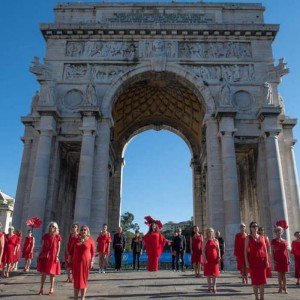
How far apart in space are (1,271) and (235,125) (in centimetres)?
1520

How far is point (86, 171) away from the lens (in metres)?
21.0

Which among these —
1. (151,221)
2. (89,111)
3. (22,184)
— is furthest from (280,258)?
(22,184)

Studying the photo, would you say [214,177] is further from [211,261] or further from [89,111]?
[211,261]

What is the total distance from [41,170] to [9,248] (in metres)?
7.13

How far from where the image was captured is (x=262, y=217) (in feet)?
70.8

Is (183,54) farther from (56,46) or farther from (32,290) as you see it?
(32,290)

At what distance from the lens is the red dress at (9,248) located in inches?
551

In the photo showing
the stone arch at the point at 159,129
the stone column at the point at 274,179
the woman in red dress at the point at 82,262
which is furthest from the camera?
the stone arch at the point at 159,129

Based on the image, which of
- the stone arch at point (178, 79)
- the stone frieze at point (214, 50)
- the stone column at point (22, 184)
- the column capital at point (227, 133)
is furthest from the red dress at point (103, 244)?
the stone frieze at point (214, 50)

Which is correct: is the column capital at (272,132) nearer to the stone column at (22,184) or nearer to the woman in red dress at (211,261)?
the woman in red dress at (211,261)

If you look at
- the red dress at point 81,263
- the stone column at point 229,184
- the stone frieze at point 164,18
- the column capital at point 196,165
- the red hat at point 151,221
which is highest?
the stone frieze at point 164,18

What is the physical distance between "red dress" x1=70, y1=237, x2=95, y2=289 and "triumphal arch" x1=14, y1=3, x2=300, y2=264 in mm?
11770

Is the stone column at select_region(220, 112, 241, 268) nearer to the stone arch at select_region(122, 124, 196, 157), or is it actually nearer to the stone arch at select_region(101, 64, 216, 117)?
the stone arch at select_region(101, 64, 216, 117)

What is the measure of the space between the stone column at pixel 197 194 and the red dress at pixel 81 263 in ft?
69.3
